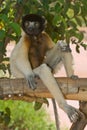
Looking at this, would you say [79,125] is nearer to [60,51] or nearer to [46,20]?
[60,51]

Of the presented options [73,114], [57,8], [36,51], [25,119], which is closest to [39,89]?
[73,114]

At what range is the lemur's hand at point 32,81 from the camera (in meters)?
3.86


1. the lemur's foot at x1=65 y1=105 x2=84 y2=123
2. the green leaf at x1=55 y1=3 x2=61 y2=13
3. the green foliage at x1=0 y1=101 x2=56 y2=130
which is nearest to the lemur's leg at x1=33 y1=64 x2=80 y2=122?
the lemur's foot at x1=65 y1=105 x2=84 y2=123

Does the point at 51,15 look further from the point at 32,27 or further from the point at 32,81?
the point at 32,81

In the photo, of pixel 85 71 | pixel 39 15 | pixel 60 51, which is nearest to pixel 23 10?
pixel 39 15

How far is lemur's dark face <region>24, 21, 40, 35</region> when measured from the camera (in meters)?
4.41

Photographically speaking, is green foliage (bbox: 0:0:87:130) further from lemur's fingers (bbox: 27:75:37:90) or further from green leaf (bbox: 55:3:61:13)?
lemur's fingers (bbox: 27:75:37:90)

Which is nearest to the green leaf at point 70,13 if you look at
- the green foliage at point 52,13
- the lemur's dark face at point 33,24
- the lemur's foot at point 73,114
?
the green foliage at point 52,13

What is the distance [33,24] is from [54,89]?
84 centimetres

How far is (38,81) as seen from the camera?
13.1ft

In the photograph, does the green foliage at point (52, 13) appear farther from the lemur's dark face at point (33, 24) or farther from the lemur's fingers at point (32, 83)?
the lemur's fingers at point (32, 83)

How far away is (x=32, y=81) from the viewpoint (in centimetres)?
390

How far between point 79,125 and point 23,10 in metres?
1.17

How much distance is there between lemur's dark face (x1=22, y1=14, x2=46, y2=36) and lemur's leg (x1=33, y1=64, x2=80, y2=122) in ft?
1.52
